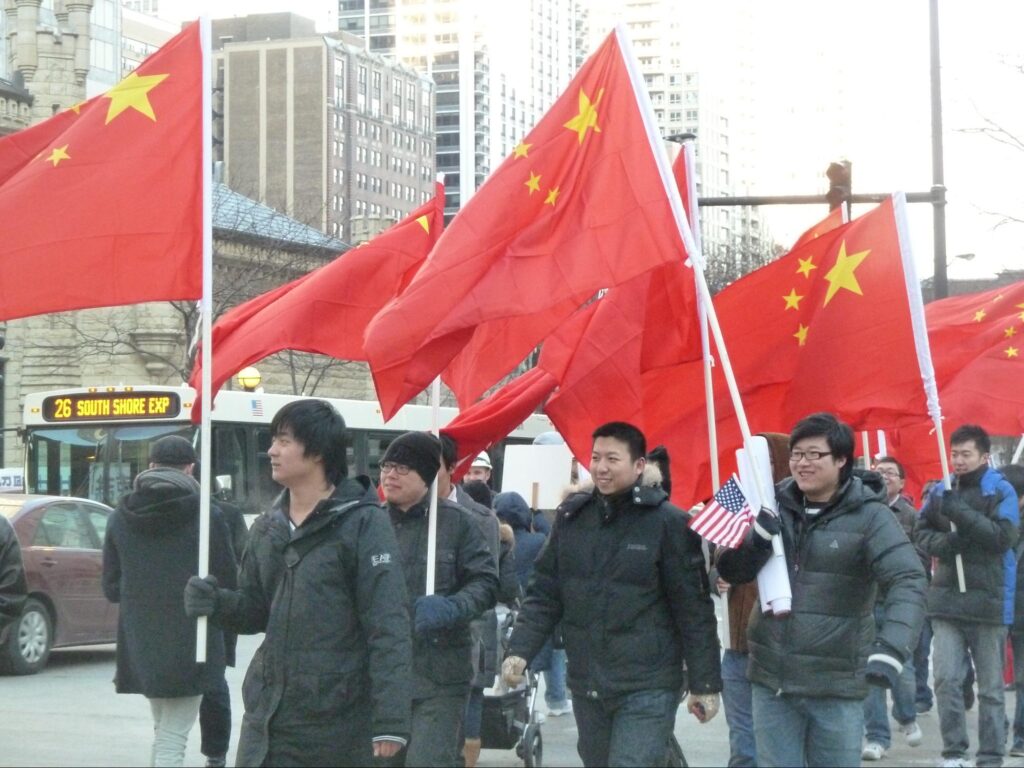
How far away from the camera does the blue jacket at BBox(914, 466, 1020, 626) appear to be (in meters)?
9.49

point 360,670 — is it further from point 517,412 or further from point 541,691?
point 541,691

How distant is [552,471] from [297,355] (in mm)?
31368

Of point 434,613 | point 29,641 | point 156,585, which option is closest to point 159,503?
point 156,585

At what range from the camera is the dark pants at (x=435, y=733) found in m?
7.12

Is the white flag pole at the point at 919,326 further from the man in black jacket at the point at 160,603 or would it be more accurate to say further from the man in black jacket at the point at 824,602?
the man in black jacket at the point at 160,603

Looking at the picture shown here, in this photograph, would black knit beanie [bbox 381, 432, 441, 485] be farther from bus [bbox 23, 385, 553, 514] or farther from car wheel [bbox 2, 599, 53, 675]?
bus [bbox 23, 385, 553, 514]

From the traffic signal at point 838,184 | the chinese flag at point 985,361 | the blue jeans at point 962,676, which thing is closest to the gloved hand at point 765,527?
the blue jeans at point 962,676

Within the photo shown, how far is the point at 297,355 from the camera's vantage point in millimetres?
45844

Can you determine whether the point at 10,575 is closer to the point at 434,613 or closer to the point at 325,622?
the point at 434,613

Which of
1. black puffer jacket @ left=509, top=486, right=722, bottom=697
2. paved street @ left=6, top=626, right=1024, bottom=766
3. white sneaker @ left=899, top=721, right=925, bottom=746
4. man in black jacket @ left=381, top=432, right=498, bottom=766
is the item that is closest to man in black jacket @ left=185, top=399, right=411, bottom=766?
black puffer jacket @ left=509, top=486, right=722, bottom=697

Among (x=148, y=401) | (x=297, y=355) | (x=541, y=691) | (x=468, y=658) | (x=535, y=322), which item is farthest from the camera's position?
(x=297, y=355)

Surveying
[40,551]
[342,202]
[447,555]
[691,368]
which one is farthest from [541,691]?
[342,202]

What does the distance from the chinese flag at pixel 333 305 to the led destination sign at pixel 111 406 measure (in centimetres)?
1218

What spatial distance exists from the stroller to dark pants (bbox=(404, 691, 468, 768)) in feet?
5.69
